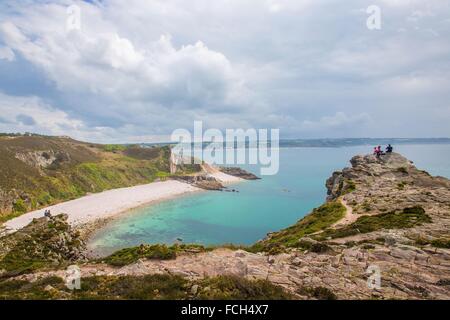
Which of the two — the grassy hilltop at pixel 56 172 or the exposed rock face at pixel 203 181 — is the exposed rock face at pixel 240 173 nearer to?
the exposed rock face at pixel 203 181

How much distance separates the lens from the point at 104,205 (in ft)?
277

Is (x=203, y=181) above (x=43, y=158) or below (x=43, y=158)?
below

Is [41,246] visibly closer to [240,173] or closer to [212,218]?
[212,218]

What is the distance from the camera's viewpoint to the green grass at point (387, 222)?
2320 centimetres

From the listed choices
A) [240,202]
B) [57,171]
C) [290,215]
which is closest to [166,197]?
[240,202]

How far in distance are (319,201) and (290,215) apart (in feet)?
79.3

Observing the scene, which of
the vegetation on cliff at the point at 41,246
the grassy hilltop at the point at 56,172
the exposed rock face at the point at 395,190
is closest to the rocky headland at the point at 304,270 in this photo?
the exposed rock face at the point at 395,190

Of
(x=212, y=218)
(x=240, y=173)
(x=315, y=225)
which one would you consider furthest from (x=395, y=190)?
(x=240, y=173)

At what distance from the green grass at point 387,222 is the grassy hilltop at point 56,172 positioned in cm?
7244

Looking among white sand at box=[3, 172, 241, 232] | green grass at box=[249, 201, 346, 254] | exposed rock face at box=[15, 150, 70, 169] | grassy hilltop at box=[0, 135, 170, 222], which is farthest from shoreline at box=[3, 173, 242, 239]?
green grass at box=[249, 201, 346, 254]

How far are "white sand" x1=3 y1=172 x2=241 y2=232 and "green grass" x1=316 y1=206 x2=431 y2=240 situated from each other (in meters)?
58.8

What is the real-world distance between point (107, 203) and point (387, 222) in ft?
266

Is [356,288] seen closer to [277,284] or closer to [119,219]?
[277,284]

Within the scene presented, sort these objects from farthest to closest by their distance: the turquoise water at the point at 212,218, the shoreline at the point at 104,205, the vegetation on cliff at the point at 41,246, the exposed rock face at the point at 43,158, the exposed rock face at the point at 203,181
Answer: the exposed rock face at the point at 203,181
the exposed rock face at the point at 43,158
the shoreline at the point at 104,205
the turquoise water at the point at 212,218
the vegetation on cliff at the point at 41,246
